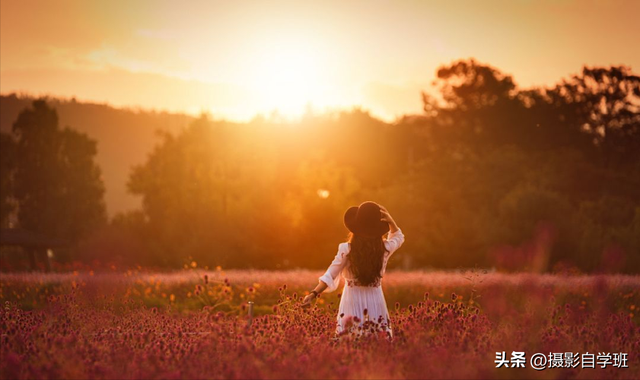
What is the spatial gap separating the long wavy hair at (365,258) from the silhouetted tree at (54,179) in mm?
30806

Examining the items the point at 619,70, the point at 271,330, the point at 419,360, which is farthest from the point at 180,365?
the point at 619,70

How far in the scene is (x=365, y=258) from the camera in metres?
7.71

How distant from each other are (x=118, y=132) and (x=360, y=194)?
50767 mm

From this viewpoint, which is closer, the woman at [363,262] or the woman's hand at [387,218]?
the woman at [363,262]

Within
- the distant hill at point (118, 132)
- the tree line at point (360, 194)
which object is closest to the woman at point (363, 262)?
the tree line at point (360, 194)

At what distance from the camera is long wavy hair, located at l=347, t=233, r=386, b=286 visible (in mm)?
7723

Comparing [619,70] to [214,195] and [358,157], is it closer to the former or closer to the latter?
[358,157]

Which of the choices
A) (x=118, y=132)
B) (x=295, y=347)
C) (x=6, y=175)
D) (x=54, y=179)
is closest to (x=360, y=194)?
(x=54, y=179)

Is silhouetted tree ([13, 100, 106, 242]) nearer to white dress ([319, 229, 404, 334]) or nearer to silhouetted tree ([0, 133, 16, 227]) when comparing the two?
silhouetted tree ([0, 133, 16, 227])

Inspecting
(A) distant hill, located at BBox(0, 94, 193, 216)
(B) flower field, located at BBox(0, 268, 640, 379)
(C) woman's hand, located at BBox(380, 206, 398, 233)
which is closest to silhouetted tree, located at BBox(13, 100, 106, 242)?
(B) flower field, located at BBox(0, 268, 640, 379)

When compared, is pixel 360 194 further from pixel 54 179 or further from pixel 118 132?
pixel 118 132

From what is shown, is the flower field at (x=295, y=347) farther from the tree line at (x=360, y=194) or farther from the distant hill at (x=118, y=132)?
the distant hill at (x=118, y=132)

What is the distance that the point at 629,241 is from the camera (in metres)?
31.3

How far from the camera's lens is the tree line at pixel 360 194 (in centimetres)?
3328
